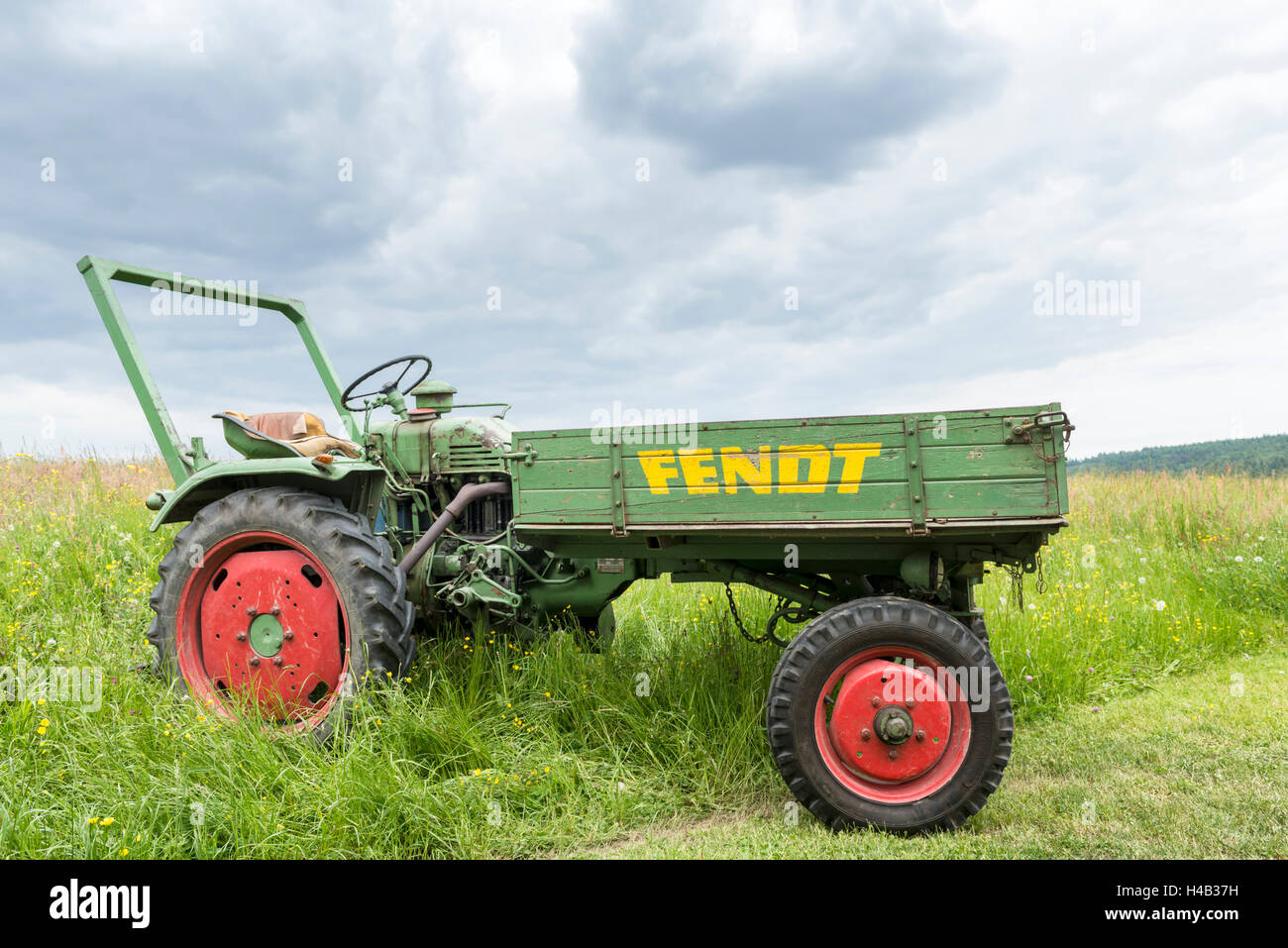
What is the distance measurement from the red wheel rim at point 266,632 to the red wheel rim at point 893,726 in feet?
7.58

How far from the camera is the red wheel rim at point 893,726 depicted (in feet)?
11.4

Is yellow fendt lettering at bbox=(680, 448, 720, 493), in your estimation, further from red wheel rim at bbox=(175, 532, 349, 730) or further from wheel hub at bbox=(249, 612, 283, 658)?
wheel hub at bbox=(249, 612, 283, 658)

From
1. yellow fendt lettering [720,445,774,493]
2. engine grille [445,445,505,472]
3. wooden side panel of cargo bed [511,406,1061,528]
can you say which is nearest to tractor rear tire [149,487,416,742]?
engine grille [445,445,505,472]

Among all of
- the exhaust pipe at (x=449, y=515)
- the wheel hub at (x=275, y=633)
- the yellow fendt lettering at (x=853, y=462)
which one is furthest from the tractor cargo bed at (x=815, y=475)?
the wheel hub at (x=275, y=633)

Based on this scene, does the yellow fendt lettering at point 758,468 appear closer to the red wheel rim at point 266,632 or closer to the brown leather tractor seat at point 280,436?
the red wheel rim at point 266,632

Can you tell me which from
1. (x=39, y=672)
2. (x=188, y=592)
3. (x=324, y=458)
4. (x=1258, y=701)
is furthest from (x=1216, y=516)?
(x=39, y=672)

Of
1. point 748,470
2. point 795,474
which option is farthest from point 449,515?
point 795,474

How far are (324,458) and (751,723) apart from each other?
8.25ft

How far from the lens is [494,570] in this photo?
472 cm

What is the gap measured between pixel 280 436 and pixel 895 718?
3643 millimetres

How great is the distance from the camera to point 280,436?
4965 millimetres

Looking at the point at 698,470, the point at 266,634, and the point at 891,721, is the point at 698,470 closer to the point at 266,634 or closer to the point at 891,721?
the point at 891,721

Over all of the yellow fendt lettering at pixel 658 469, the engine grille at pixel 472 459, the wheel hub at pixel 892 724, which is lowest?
the wheel hub at pixel 892 724
